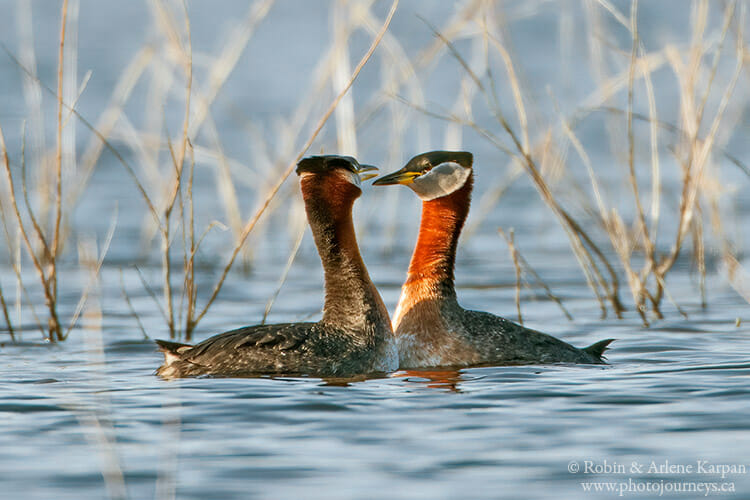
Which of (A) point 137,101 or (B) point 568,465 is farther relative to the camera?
(A) point 137,101

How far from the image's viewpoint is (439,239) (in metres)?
8.20

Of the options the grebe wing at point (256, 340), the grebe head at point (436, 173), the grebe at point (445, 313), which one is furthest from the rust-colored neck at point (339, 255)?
the grebe head at point (436, 173)

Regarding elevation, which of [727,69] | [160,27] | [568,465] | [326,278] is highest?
[727,69]

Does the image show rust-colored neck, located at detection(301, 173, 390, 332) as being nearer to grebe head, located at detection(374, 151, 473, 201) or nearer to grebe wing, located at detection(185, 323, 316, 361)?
grebe wing, located at detection(185, 323, 316, 361)

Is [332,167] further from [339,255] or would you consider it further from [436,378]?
[436,378]

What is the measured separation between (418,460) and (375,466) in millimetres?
183

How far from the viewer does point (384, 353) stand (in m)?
7.34

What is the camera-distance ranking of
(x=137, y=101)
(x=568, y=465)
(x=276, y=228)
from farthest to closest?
(x=137, y=101) < (x=276, y=228) < (x=568, y=465)

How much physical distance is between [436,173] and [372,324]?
1278 millimetres

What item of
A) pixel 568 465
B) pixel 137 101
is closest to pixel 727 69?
pixel 137 101

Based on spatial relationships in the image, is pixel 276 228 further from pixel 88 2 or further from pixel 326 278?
pixel 88 2

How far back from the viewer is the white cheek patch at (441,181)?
8.11m

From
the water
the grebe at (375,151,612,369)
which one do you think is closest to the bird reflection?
the water

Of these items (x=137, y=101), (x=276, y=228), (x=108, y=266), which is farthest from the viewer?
(x=137, y=101)
